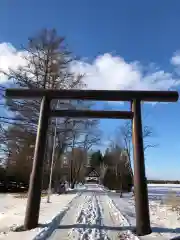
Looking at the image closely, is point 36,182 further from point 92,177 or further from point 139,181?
point 92,177

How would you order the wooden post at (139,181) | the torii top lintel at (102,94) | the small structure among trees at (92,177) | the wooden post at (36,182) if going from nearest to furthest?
the wooden post at (139,181) < the wooden post at (36,182) < the torii top lintel at (102,94) < the small structure among trees at (92,177)

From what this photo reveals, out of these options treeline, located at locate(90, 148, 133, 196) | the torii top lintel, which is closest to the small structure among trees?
treeline, located at locate(90, 148, 133, 196)

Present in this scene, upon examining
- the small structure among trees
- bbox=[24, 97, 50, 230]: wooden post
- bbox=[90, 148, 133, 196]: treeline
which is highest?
the small structure among trees

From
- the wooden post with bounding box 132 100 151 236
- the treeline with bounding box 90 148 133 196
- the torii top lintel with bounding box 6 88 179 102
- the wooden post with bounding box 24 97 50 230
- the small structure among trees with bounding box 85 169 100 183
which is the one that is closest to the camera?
the wooden post with bounding box 132 100 151 236

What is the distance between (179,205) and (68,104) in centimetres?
1135

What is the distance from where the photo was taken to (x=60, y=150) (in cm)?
2756

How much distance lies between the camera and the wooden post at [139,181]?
25.6 ft

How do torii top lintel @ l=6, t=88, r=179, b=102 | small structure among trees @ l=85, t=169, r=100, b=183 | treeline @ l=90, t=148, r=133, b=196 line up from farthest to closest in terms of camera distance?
1. small structure among trees @ l=85, t=169, r=100, b=183
2. treeline @ l=90, t=148, r=133, b=196
3. torii top lintel @ l=6, t=88, r=179, b=102

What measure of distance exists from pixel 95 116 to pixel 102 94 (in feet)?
2.80

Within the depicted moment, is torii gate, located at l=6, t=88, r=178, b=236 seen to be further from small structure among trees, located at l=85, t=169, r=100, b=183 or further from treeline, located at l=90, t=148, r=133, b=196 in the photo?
small structure among trees, located at l=85, t=169, r=100, b=183

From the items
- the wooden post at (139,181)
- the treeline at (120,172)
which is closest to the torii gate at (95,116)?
the wooden post at (139,181)

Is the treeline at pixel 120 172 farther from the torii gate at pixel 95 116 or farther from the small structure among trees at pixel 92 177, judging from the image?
the small structure among trees at pixel 92 177

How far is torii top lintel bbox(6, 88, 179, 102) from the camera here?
8961 millimetres

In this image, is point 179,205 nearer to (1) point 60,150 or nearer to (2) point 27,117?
(2) point 27,117
